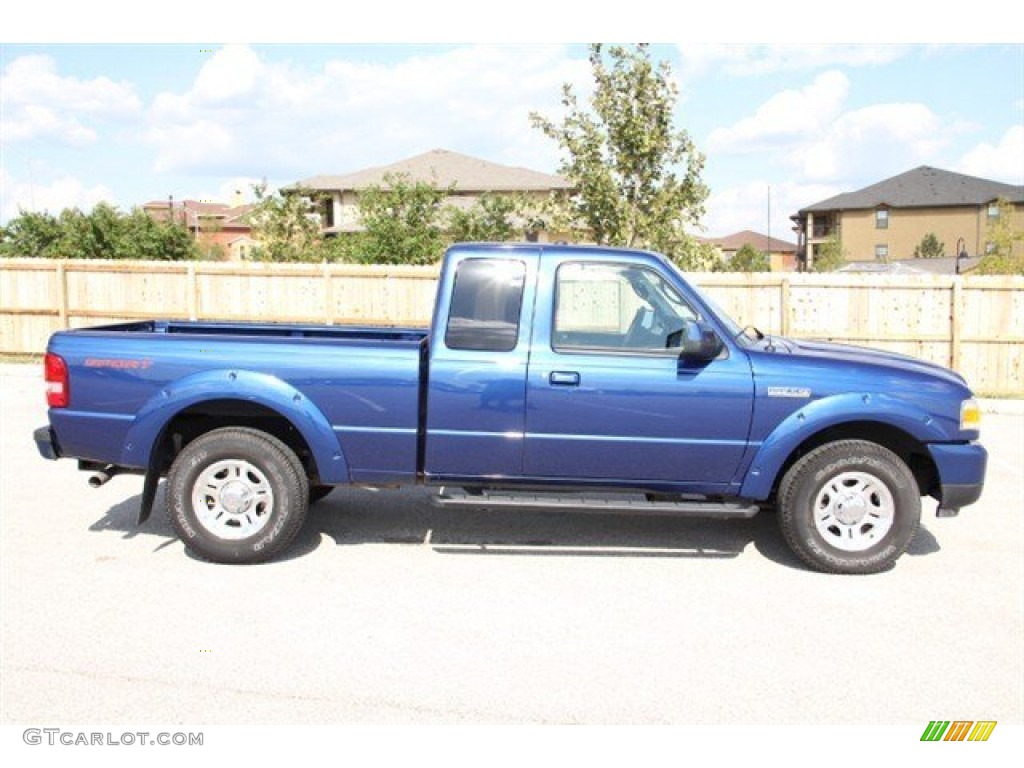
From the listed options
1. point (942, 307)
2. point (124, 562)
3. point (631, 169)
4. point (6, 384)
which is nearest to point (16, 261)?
point (6, 384)

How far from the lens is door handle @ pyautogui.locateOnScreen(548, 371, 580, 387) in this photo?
532 centimetres

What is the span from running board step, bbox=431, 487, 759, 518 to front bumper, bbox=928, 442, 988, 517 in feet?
3.77

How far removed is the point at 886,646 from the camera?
4.38 meters

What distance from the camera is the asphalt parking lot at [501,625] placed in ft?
12.3

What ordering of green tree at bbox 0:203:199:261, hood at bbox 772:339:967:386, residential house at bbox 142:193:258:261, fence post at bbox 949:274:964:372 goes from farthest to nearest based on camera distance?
1. residential house at bbox 142:193:258:261
2. green tree at bbox 0:203:199:261
3. fence post at bbox 949:274:964:372
4. hood at bbox 772:339:967:386

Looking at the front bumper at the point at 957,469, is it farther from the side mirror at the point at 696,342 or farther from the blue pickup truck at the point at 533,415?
the side mirror at the point at 696,342

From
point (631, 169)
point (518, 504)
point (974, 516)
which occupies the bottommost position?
point (974, 516)

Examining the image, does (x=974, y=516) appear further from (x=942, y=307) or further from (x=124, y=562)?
(x=942, y=307)

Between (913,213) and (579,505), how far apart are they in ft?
264

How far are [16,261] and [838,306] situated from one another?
1507 centimetres

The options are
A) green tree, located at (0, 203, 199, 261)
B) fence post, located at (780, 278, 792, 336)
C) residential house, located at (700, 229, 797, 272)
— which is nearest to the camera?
fence post, located at (780, 278, 792, 336)

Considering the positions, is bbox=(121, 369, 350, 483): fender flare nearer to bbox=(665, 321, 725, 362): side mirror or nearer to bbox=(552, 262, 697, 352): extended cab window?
bbox=(552, 262, 697, 352): extended cab window

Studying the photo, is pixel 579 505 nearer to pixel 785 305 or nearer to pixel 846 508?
pixel 846 508

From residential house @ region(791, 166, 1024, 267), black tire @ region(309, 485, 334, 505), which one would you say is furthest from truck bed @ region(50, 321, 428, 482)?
residential house @ region(791, 166, 1024, 267)
